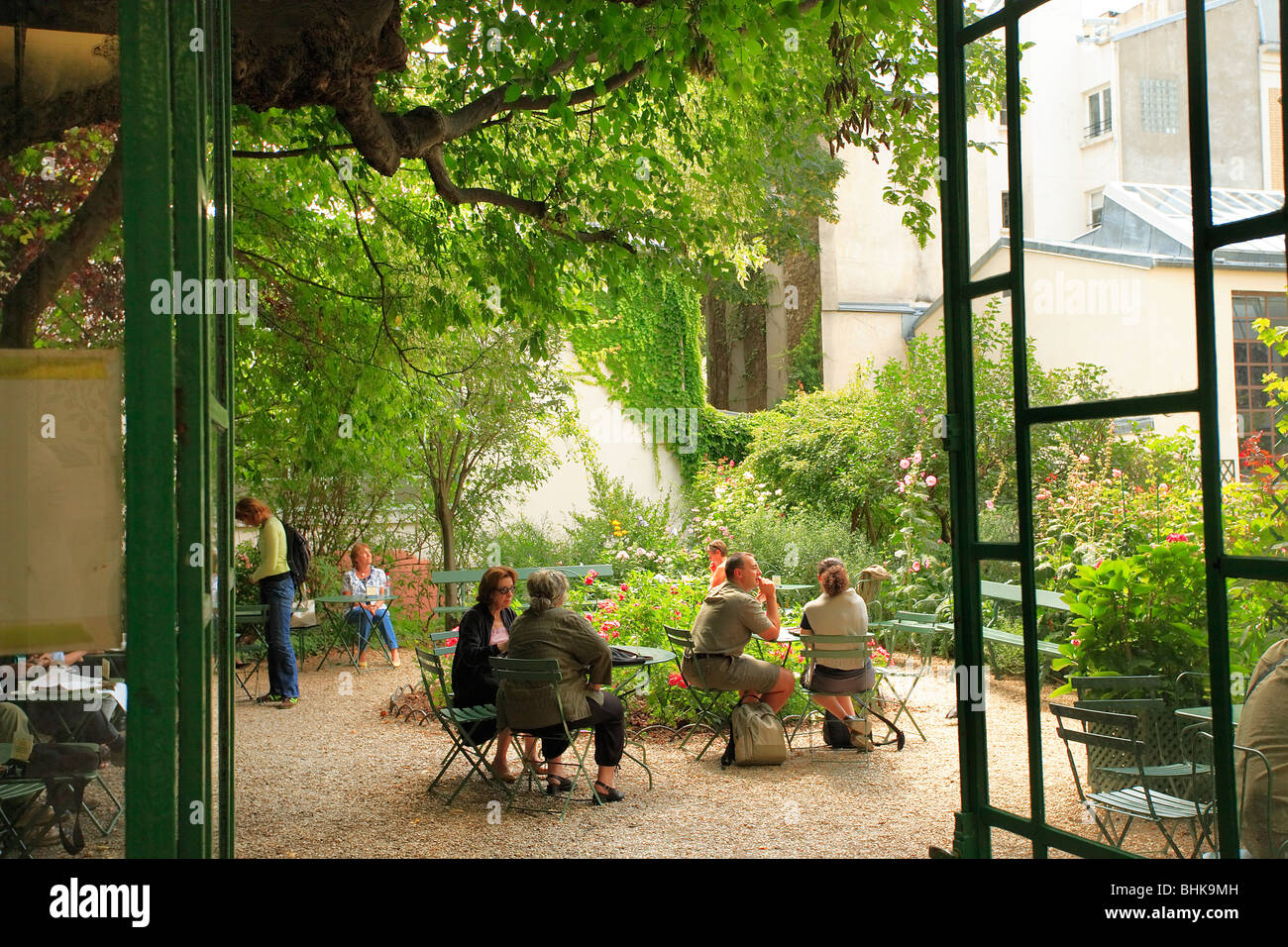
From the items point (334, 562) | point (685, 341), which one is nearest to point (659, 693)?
point (334, 562)

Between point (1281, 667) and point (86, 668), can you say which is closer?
point (86, 668)

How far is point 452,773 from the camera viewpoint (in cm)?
740

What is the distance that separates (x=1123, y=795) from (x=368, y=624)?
10.2m

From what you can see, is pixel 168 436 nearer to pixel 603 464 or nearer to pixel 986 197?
pixel 986 197

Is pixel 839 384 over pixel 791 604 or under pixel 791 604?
over

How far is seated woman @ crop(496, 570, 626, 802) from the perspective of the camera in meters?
6.38

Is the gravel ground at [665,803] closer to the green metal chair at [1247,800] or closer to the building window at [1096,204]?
the green metal chair at [1247,800]

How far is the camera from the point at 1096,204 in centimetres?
346

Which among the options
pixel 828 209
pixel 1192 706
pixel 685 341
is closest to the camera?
pixel 1192 706

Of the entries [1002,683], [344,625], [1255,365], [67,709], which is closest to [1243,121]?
[1255,365]

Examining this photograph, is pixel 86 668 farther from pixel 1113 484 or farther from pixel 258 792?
pixel 258 792

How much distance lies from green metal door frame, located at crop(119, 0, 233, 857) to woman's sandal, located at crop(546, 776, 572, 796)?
12.7 feet

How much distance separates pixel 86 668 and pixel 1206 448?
3110 mm

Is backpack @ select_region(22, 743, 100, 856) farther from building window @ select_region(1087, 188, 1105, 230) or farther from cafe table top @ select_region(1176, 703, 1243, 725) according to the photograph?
building window @ select_region(1087, 188, 1105, 230)
